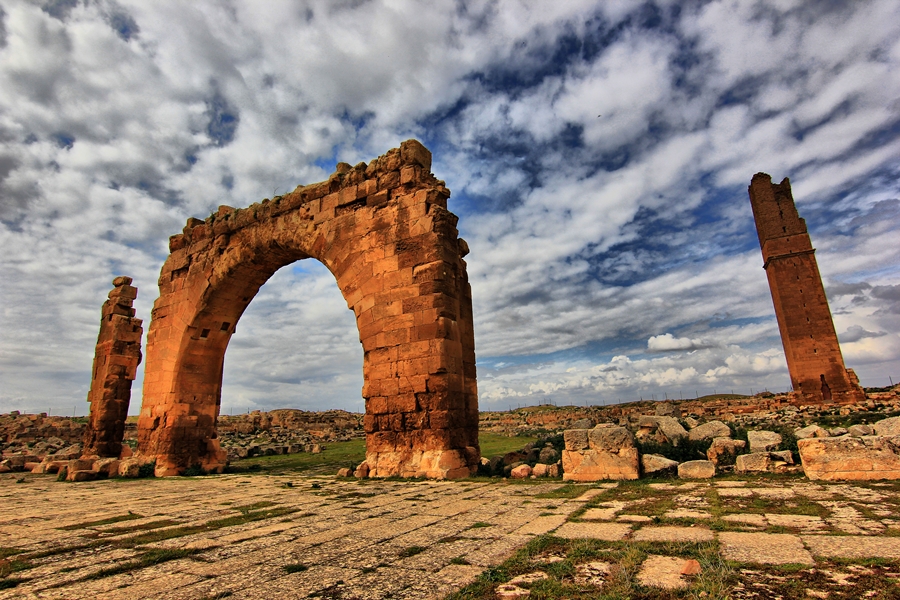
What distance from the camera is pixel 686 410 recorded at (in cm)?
2581

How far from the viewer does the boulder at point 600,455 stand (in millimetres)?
5934

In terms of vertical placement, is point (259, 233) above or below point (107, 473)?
above

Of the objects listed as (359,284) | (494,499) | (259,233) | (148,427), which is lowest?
(494,499)

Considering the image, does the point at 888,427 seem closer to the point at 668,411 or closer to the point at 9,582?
the point at 9,582

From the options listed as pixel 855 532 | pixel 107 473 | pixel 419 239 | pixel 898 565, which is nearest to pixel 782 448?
pixel 855 532

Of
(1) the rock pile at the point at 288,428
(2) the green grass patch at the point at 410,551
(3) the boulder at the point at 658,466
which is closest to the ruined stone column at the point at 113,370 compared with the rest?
(1) the rock pile at the point at 288,428

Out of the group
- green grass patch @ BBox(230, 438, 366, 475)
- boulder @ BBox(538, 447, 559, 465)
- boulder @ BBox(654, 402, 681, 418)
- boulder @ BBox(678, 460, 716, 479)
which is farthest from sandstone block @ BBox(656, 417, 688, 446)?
green grass patch @ BBox(230, 438, 366, 475)

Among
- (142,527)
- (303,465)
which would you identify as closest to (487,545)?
(142,527)

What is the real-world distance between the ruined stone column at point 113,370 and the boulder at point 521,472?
35.5ft

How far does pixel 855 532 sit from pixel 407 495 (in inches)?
154

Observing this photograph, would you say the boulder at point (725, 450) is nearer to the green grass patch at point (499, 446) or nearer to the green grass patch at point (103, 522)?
the green grass patch at point (499, 446)

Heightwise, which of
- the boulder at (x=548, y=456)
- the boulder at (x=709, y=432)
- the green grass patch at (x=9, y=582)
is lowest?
the green grass patch at (x=9, y=582)

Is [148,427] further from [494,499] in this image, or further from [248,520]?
[494,499]

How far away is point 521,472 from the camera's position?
22.1 feet
